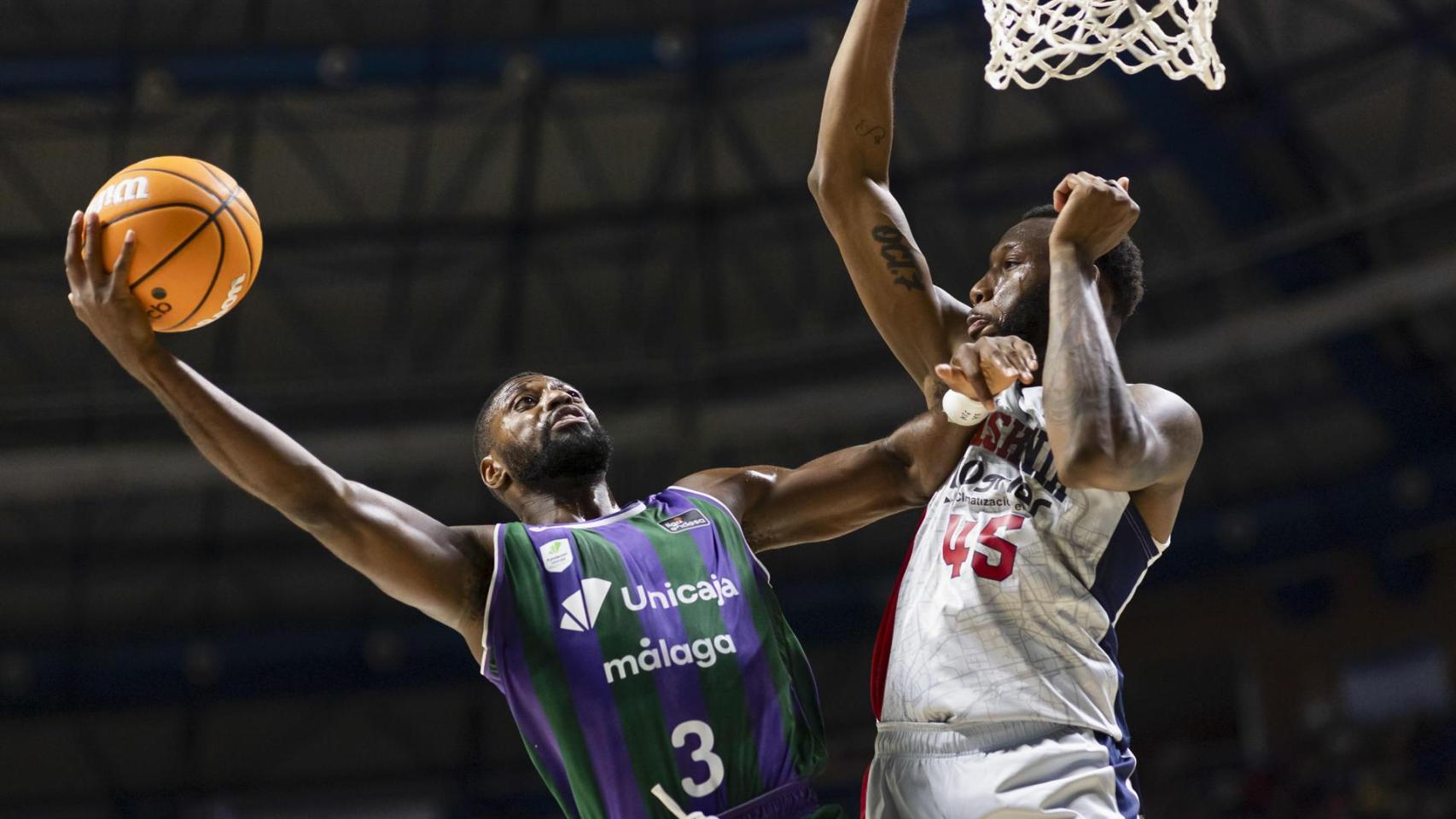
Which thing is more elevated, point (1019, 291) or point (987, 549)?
point (1019, 291)

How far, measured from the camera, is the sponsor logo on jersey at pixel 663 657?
3957 millimetres

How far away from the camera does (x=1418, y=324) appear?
15.4 meters

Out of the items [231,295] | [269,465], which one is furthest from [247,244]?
[269,465]

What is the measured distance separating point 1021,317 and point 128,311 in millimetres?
2112

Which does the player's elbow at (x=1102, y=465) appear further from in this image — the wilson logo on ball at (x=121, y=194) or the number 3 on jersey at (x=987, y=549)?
the wilson logo on ball at (x=121, y=194)

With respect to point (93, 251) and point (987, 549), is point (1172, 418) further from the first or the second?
point (93, 251)

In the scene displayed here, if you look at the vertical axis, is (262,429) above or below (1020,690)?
above

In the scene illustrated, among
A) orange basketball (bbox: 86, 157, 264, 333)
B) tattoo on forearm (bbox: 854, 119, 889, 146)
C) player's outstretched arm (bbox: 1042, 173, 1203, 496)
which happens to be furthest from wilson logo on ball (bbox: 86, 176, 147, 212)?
player's outstretched arm (bbox: 1042, 173, 1203, 496)

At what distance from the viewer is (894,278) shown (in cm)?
417

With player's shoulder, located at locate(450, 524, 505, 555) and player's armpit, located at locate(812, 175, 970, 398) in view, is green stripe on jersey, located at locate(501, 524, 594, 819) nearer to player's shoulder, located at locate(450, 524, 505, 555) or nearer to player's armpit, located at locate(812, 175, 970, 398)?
player's shoulder, located at locate(450, 524, 505, 555)

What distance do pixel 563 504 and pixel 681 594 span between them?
0.64 metres

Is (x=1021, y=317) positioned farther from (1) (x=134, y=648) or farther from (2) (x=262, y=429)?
(1) (x=134, y=648)

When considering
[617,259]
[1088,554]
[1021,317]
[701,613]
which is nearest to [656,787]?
[701,613]

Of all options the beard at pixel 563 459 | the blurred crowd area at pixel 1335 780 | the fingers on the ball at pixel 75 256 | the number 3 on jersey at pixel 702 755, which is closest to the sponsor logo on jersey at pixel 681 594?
the number 3 on jersey at pixel 702 755
